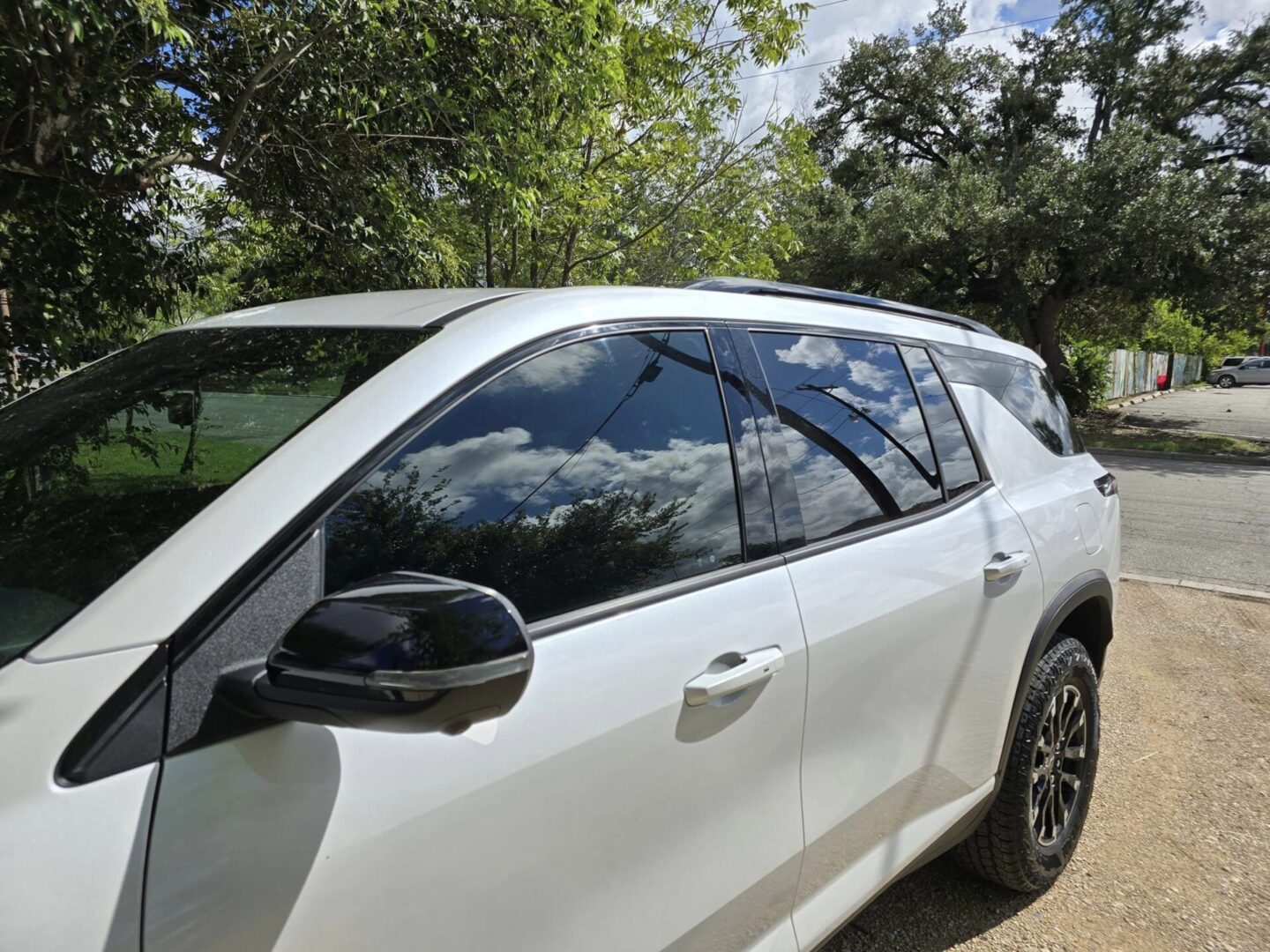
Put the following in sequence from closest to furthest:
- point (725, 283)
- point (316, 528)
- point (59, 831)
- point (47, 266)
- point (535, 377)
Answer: point (59, 831) < point (316, 528) < point (535, 377) < point (725, 283) < point (47, 266)

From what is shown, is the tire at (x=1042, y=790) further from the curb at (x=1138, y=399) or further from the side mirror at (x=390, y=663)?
the curb at (x=1138, y=399)

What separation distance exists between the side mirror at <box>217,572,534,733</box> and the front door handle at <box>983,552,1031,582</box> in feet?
5.83

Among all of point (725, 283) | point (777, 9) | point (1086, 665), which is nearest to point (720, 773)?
point (725, 283)

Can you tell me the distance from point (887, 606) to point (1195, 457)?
18799 millimetres

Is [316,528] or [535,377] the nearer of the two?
[316,528]

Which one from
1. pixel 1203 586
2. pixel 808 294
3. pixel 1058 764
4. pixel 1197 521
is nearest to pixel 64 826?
pixel 808 294

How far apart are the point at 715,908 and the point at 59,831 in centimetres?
114

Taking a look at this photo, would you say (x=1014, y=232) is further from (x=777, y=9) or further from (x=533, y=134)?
(x=533, y=134)

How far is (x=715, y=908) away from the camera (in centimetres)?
160

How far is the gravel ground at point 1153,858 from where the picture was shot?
2.63m

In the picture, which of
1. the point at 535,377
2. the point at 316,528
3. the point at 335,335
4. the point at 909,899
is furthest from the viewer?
the point at 909,899

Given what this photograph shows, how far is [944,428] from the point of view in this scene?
2.56 m

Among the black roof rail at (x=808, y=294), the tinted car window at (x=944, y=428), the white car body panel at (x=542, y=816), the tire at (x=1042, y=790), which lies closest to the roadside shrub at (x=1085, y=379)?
the tire at (x=1042, y=790)

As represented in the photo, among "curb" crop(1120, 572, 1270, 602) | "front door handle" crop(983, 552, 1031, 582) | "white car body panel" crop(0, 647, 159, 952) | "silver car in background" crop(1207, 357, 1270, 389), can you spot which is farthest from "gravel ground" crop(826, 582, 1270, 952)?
"silver car in background" crop(1207, 357, 1270, 389)
